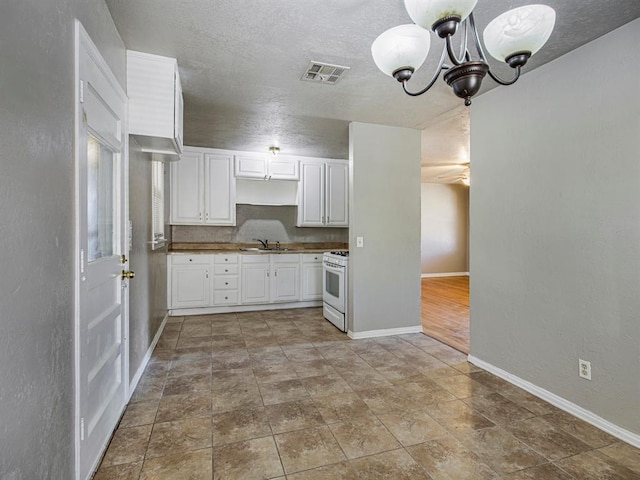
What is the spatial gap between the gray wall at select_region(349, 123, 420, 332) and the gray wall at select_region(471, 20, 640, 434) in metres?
1.02

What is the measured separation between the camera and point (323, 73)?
2619mm

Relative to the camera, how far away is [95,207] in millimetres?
1795

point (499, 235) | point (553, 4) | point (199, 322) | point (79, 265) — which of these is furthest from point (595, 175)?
point (199, 322)

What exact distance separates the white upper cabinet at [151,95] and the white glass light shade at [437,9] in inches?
72.2

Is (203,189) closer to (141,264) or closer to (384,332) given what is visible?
(141,264)

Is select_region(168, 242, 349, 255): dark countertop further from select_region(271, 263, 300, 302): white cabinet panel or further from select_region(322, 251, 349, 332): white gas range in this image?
select_region(322, 251, 349, 332): white gas range

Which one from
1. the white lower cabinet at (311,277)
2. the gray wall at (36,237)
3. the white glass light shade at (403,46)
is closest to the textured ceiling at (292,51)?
the white glass light shade at (403,46)

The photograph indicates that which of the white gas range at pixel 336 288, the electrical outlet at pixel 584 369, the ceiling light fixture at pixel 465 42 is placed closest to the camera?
the ceiling light fixture at pixel 465 42

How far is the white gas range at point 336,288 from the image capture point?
4.01 meters

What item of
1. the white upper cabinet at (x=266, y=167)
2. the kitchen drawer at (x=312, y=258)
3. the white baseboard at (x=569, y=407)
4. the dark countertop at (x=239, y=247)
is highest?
the white upper cabinet at (x=266, y=167)

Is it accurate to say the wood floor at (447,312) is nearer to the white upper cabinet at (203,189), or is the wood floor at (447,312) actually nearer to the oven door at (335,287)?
the oven door at (335,287)

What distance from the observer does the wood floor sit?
3.85 metres

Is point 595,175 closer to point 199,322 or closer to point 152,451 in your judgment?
point 152,451

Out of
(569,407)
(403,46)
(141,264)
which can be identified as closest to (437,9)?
(403,46)
